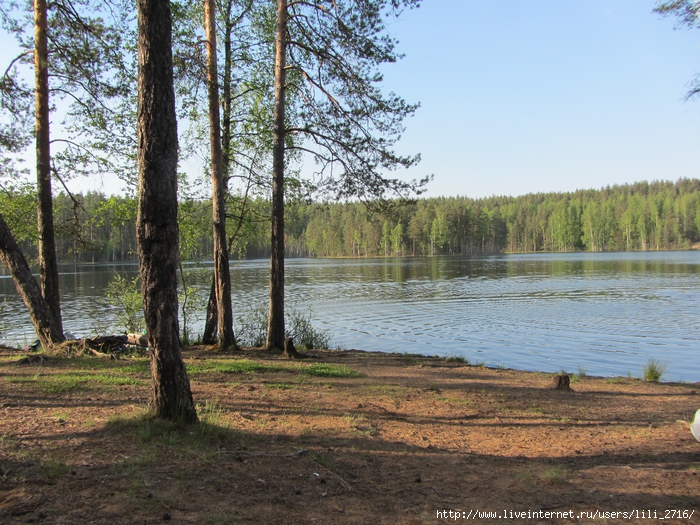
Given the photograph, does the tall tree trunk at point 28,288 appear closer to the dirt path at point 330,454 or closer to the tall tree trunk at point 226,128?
the dirt path at point 330,454

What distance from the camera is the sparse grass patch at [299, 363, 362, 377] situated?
353 inches

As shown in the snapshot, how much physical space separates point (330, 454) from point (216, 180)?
7.81 meters

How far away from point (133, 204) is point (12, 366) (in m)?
5.46

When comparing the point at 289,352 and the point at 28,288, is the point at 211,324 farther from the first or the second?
the point at 28,288

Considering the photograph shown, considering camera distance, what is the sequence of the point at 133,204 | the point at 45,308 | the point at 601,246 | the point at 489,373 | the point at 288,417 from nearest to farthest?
1. the point at 288,417
2. the point at 45,308
3. the point at 489,373
4. the point at 133,204
5. the point at 601,246

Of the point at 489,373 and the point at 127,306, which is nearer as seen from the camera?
the point at 489,373

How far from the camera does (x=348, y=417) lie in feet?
19.6

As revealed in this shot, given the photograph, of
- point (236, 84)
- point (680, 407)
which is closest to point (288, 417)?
point (680, 407)

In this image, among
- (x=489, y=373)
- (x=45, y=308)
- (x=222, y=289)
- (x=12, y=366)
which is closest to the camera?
(x=12, y=366)

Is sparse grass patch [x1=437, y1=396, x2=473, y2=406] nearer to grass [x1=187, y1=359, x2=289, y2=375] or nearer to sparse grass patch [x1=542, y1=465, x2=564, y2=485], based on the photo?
sparse grass patch [x1=542, y1=465, x2=564, y2=485]

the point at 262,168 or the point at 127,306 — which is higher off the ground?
the point at 262,168

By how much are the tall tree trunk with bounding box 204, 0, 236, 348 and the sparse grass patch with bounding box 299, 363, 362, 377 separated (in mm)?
2966

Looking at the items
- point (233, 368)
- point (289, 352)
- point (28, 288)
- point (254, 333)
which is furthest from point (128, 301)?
point (233, 368)

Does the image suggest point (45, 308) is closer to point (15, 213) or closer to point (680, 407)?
point (15, 213)
